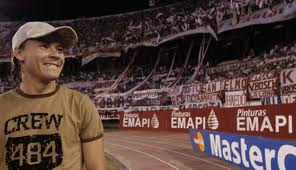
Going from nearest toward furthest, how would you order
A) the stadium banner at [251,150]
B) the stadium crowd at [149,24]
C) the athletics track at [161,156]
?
the stadium banner at [251,150], the athletics track at [161,156], the stadium crowd at [149,24]

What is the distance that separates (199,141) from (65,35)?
12.4m

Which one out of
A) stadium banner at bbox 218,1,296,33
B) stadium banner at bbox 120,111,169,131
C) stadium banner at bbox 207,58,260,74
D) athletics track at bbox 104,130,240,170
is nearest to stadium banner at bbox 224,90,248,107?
athletics track at bbox 104,130,240,170

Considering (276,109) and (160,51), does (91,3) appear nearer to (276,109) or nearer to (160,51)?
(160,51)

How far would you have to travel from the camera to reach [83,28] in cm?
4769

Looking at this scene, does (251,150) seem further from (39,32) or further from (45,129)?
(39,32)

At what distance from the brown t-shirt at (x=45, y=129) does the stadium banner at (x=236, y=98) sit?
18.3 metres

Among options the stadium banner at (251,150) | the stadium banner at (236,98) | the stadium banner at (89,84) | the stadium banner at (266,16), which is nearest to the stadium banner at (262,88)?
the stadium banner at (236,98)

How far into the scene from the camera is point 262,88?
2022cm

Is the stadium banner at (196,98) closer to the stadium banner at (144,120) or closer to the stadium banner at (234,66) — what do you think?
the stadium banner at (144,120)

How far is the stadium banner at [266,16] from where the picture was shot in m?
26.2

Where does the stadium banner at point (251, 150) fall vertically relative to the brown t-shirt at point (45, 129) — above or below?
below

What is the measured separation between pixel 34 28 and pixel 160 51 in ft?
133

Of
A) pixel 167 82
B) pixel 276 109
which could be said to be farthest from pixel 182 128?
pixel 167 82

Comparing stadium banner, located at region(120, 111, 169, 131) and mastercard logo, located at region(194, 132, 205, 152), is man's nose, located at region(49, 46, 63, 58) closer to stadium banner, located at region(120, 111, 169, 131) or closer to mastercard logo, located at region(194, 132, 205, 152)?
mastercard logo, located at region(194, 132, 205, 152)
